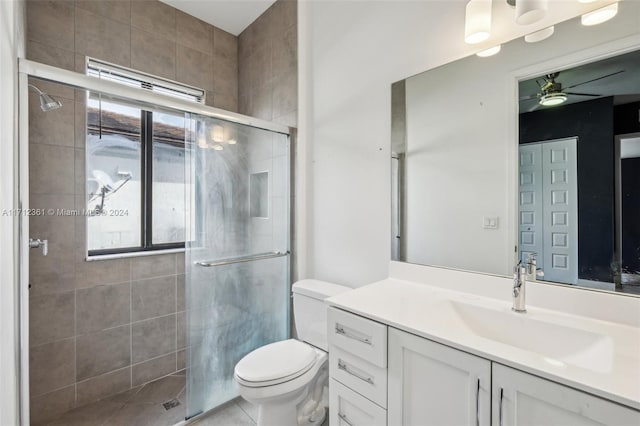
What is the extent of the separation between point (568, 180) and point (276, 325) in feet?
6.08

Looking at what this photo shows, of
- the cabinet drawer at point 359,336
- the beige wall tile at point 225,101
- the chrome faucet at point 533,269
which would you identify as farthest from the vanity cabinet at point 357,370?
the beige wall tile at point 225,101

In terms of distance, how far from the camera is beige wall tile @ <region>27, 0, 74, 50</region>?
173 centimetres

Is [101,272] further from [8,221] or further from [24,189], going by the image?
[8,221]

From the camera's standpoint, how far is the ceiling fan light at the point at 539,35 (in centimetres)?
113

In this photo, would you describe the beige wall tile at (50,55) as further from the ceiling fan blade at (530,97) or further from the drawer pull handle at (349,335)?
the ceiling fan blade at (530,97)

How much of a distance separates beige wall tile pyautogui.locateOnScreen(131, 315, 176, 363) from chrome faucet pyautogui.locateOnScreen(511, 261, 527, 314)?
2.24 metres

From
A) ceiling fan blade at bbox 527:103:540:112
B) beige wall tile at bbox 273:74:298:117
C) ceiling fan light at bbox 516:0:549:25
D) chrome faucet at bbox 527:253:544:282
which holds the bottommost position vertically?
chrome faucet at bbox 527:253:544:282

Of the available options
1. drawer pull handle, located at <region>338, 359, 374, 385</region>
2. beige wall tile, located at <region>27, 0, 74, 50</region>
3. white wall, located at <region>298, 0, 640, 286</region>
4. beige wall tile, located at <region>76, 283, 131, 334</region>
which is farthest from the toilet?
beige wall tile, located at <region>27, 0, 74, 50</region>

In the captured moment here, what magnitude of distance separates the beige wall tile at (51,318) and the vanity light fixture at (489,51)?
261cm

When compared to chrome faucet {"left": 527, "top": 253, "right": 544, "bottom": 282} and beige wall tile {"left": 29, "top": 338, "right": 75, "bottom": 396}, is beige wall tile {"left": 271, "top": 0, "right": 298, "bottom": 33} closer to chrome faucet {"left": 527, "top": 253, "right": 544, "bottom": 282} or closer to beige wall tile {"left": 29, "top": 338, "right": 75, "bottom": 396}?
chrome faucet {"left": 527, "top": 253, "right": 544, "bottom": 282}

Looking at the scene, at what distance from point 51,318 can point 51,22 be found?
1787 millimetres

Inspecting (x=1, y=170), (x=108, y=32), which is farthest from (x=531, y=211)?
(x=108, y=32)

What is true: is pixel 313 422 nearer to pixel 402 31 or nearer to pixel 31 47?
pixel 402 31

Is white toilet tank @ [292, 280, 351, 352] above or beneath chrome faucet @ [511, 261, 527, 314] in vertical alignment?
beneath
